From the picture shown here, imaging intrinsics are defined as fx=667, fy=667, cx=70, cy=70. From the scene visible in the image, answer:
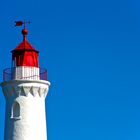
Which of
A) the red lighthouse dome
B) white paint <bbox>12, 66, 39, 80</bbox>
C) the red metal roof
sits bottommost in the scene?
white paint <bbox>12, 66, 39, 80</bbox>

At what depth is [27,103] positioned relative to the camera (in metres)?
25.3

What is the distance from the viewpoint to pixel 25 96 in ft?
83.4

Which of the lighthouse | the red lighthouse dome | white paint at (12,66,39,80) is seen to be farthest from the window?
Result: the red lighthouse dome

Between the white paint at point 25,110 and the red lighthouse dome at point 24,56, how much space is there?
81 centimetres

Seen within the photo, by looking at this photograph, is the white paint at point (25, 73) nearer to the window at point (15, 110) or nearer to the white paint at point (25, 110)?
the white paint at point (25, 110)

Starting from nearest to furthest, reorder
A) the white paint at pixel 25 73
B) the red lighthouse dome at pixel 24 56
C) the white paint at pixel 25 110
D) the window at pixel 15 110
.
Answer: the white paint at pixel 25 110, the window at pixel 15 110, the white paint at pixel 25 73, the red lighthouse dome at pixel 24 56

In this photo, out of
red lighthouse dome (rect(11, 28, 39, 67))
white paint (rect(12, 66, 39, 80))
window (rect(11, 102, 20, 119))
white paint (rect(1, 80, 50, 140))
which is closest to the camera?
white paint (rect(1, 80, 50, 140))

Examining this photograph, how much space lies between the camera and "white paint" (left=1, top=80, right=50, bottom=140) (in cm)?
2516

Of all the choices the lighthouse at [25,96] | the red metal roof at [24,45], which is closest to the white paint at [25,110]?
the lighthouse at [25,96]

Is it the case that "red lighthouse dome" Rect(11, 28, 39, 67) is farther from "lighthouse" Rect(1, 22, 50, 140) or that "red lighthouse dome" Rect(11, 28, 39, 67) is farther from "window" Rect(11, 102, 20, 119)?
"window" Rect(11, 102, 20, 119)

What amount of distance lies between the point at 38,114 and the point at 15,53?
257 cm

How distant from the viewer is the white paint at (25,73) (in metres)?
25.6

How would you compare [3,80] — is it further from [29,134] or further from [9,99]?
[29,134]

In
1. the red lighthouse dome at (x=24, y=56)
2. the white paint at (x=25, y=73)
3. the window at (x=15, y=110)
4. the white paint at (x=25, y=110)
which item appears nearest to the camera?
the white paint at (x=25, y=110)
